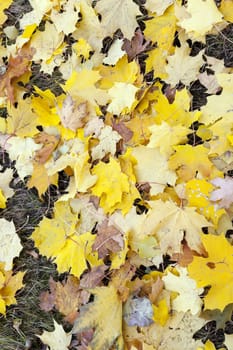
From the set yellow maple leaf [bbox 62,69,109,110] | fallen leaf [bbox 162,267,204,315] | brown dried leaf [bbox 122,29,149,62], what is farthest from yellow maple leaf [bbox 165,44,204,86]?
fallen leaf [bbox 162,267,204,315]

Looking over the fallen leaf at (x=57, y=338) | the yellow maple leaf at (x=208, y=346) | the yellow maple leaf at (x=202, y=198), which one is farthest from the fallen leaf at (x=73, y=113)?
the yellow maple leaf at (x=208, y=346)

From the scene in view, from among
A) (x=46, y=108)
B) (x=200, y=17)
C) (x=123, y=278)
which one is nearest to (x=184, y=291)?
(x=123, y=278)

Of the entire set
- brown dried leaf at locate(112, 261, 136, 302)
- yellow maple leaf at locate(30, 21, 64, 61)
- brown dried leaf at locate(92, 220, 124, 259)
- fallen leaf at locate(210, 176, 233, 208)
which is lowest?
brown dried leaf at locate(112, 261, 136, 302)

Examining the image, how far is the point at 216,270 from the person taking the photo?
191cm

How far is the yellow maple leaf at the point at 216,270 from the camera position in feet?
6.23

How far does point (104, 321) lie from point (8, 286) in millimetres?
411

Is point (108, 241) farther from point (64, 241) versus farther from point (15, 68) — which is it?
point (15, 68)

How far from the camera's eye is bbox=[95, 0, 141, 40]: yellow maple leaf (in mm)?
2236

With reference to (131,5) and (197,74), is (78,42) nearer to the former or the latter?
(131,5)

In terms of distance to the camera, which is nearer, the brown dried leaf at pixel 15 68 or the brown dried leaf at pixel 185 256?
the brown dried leaf at pixel 185 256

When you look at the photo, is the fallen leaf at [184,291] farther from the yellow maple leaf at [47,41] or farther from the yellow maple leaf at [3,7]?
the yellow maple leaf at [3,7]

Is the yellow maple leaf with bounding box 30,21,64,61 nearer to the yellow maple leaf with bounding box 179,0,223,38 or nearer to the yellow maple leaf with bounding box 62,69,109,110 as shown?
the yellow maple leaf with bounding box 62,69,109,110

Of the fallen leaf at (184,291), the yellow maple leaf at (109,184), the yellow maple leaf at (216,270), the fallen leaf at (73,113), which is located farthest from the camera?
the fallen leaf at (73,113)

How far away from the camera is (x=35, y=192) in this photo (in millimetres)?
2301
